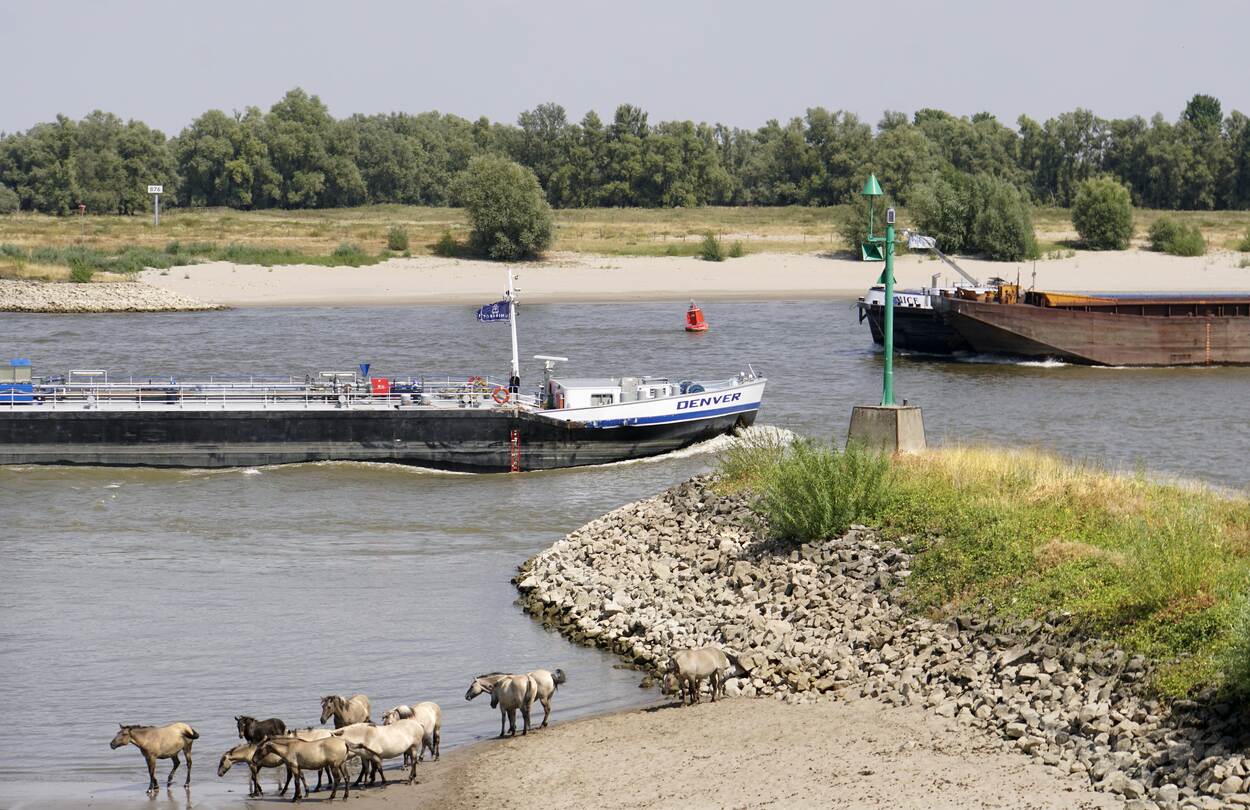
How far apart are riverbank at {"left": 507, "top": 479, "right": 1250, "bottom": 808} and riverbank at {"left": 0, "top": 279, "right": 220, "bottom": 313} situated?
70969 millimetres

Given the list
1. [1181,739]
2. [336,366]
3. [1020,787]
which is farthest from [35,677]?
[336,366]

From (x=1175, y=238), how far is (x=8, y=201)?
4167 inches

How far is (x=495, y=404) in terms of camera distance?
41.8 m

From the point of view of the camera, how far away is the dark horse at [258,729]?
58.1ft

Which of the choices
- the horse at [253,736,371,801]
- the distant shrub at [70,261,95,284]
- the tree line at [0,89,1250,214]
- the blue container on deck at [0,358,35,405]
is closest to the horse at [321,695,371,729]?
the horse at [253,736,371,801]

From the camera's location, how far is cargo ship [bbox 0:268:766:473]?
1623 inches

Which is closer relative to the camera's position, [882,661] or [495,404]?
[882,661]

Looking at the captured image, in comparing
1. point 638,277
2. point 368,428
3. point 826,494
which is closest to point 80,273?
point 638,277

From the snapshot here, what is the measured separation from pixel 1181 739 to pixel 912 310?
55128 mm

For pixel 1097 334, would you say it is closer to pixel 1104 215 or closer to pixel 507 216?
pixel 1104 215

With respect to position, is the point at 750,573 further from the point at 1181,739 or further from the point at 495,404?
the point at 495,404

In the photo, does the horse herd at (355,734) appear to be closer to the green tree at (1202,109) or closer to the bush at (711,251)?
the bush at (711,251)

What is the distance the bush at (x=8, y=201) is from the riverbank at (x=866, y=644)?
134 m

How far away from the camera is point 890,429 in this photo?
28.3m
